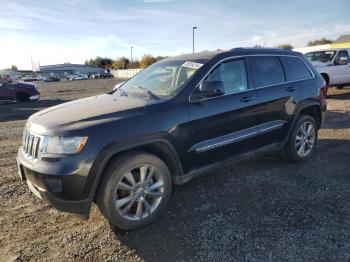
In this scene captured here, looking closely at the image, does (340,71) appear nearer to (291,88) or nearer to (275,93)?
(291,88)

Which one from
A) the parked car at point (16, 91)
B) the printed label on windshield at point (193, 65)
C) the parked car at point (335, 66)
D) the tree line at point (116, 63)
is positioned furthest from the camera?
the tree line at point (116, 63)

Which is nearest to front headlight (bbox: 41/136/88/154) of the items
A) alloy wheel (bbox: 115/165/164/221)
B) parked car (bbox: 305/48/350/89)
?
alloy wheel (bbox: 115/165/164/221)

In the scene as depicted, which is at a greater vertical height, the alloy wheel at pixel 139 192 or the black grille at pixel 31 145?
the black grille at pixel 31 145

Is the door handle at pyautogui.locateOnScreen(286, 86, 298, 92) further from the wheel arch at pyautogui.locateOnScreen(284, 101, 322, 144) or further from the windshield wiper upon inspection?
the windshield wiper

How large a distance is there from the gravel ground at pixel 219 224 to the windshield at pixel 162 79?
1.42 m

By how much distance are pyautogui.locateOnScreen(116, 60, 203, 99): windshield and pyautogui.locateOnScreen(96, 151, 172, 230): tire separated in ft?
2.92

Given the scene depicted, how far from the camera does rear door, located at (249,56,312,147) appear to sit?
475 centimetres

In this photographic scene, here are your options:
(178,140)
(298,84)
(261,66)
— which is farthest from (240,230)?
(298,84)

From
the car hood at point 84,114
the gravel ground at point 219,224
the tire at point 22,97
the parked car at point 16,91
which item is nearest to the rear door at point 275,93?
the gravel ground at point 219,224

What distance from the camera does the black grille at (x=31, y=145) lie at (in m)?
3.36

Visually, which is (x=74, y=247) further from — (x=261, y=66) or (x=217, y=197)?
(x=261, y=66)

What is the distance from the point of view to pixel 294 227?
140 inches

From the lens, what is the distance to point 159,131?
3.59 metres

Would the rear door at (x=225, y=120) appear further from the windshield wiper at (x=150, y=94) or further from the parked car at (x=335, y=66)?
the parked car at (x=335, y=66)
